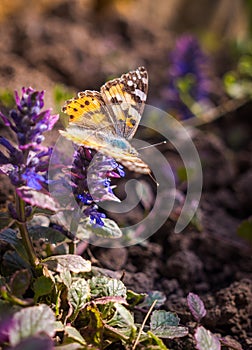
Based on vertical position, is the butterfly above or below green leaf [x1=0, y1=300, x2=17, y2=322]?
above

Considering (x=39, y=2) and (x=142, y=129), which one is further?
(x=39, y=2)

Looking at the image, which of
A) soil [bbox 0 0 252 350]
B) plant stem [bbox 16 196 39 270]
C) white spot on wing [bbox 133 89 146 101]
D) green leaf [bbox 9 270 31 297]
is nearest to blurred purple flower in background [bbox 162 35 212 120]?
soil [bbox 0 0 252 350]

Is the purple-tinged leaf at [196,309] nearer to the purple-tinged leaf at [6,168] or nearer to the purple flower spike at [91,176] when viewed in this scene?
the purple flower spike at [91,176]

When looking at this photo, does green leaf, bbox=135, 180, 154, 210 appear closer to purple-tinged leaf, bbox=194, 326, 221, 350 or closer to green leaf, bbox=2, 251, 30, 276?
green leaf, bbox=2, 251, 30, 276

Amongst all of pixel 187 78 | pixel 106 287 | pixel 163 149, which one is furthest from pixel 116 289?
pixel 187 78

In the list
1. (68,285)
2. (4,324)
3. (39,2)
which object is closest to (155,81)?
(39,2)

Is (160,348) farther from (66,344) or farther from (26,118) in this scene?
(26,118)

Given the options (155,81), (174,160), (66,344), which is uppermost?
(155,81)
